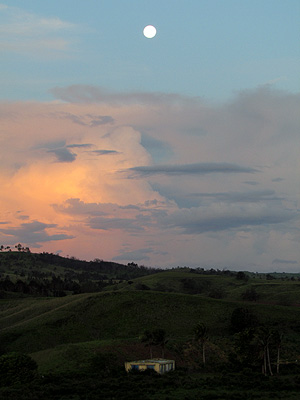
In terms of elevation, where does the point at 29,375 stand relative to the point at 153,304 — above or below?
below

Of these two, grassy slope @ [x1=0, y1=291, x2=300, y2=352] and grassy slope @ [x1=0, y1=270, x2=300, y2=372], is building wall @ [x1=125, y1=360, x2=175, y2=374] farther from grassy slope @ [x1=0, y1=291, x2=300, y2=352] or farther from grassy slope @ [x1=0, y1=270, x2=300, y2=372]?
grassy slope @ [x1=0, y1=291, x2=300, y2=352]

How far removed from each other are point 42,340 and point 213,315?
41501mm

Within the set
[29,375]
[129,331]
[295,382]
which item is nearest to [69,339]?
[129,331]

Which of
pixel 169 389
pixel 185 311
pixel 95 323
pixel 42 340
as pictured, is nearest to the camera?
pixel 169 389

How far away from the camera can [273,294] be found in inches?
6762

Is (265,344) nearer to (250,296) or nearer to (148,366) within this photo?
(148,366)

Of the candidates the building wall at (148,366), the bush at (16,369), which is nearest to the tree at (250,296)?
the building wall at (148,366)

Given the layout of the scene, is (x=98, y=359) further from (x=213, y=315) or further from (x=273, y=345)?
(x=213, y=315)

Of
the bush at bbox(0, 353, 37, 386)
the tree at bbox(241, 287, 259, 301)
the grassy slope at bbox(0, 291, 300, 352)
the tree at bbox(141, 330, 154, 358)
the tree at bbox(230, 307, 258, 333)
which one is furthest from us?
the tree at bbox(241, 287, 259, 301)

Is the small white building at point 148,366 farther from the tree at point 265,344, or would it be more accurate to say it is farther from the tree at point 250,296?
the tree at point 250,296

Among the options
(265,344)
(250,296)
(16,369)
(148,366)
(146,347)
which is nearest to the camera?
(16,369)

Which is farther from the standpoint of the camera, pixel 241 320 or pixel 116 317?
pixel 116 317

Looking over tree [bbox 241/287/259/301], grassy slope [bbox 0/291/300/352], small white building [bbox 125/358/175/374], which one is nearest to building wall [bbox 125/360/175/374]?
small white building [bbox 125/358/175/374]

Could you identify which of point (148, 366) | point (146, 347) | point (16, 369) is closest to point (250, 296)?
→ point (146, 347)
